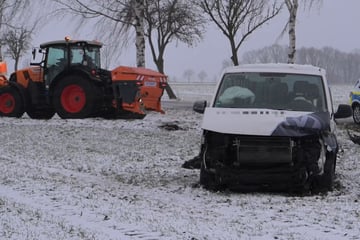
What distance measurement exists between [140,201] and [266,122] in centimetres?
180

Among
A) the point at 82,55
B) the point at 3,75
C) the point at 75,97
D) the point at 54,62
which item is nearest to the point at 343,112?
the point at 75,97

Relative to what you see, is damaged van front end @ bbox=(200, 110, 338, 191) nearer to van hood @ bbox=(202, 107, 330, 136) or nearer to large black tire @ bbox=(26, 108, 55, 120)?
van hood @ bbox=(202, 107, 330, 136)

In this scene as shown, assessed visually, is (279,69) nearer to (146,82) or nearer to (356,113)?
(146,82)

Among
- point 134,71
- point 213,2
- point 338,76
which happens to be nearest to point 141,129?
point 134,71

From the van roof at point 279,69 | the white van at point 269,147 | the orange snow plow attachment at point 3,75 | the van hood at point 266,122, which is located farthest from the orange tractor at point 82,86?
the van hood at point 266,122

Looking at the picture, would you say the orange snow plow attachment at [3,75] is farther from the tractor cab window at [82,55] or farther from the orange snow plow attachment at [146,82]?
the orange snow plow attachment at [146,82]

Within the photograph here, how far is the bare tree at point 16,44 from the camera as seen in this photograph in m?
43.7

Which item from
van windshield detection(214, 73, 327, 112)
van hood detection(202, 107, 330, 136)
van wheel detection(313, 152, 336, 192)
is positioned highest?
van windshield detection(214, 73, 327, 112)

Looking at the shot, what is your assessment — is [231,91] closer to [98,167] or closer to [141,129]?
[98,167]

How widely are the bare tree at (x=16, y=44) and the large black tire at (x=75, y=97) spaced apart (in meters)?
26.2

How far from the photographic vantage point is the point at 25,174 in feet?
29.6

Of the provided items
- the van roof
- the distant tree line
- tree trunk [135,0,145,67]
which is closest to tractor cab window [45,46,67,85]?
tree trunk [135,0,145,67]

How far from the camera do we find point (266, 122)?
7363 millimetres

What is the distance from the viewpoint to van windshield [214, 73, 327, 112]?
8.31 metres
